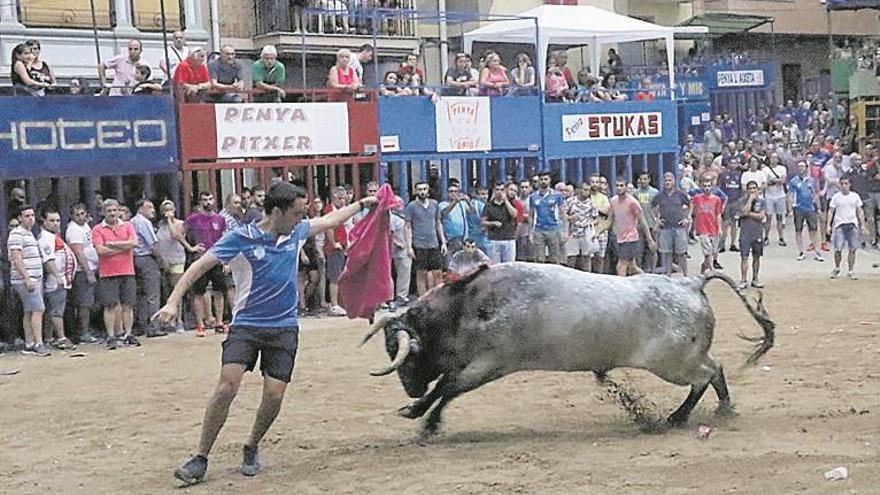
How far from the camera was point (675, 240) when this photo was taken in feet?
59.3

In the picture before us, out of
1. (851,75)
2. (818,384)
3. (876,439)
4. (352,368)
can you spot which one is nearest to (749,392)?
(818,384)

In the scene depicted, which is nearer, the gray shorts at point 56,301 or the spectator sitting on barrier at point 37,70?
the gray shorts at point 56,301

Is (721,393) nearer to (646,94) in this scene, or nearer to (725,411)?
(725,411)

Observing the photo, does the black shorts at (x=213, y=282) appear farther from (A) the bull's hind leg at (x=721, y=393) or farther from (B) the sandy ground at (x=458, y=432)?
(A) the bull's hind leg at (x=721, y=393)

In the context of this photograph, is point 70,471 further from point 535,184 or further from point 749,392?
point 535,184

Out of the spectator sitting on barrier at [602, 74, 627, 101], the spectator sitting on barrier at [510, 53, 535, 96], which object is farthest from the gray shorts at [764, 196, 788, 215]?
the spectator sitting on barrier at [510, 53, 535, 96]

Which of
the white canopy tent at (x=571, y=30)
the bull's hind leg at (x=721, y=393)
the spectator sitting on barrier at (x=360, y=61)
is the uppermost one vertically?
the white canopy tent at (x=571, y=30)

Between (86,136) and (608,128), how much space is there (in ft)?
30.1

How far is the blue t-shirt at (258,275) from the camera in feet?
24.5

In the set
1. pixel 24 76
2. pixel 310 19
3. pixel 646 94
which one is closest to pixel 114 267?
pixel 24 76

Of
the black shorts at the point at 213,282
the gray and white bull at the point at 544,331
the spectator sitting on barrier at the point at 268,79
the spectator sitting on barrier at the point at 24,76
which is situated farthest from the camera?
the spectator sitting on barrier at the point at 268,79

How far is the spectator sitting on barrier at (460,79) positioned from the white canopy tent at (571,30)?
251 centimetres

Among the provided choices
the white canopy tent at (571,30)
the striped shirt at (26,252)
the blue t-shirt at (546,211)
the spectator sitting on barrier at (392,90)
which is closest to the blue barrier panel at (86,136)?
the striped shirt at (26,252)

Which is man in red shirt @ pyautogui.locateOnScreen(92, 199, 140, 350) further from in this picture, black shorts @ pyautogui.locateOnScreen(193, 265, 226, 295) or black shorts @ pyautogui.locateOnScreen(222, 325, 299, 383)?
black shorts @ pyautogui.locateOnScreen(222, 325, 299, 383)
